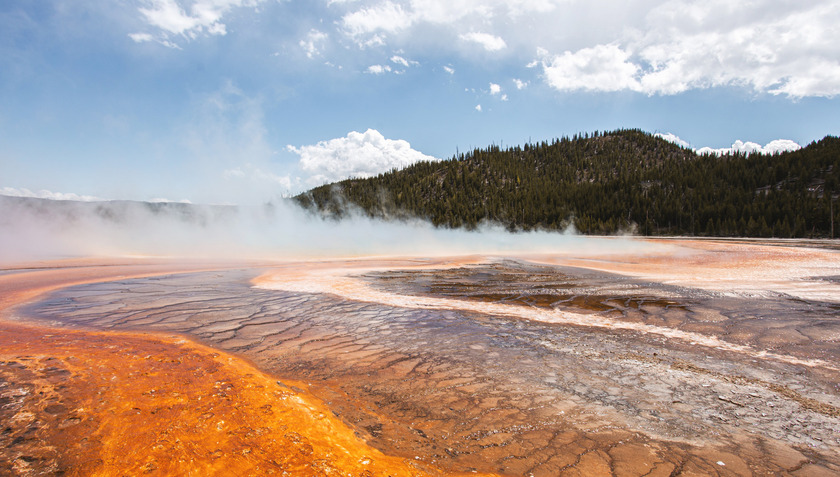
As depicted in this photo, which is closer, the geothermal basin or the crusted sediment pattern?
the geothermal basin

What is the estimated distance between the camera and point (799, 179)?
2628 inches

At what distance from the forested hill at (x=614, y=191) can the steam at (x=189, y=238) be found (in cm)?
2605

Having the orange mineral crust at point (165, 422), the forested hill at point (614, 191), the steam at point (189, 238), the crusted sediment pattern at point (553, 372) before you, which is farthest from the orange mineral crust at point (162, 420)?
the forested hill at point (614, 191)

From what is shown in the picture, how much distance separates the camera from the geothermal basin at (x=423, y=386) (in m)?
3.32

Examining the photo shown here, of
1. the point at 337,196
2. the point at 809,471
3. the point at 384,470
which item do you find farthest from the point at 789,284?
the point at 337,196

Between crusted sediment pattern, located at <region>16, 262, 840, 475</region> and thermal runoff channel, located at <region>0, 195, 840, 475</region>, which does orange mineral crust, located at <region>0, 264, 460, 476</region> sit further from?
crusted sediment pattern, located at <region>16, 262, 840, 475</region>

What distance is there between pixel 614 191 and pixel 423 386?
94.9 m

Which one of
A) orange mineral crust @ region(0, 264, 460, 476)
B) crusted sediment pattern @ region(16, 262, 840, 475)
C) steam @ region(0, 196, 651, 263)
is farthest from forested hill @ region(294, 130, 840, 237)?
orange mineral crust @ region(0, 264, 460, 476)

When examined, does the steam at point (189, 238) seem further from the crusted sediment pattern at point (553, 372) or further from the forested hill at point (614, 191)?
the forested hill at point (614, 191)

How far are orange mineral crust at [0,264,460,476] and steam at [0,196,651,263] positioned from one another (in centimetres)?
2384

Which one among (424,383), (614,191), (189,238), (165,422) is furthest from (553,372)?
(614,191)

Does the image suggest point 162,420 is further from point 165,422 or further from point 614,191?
point 614,191

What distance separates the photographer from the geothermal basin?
131 inches

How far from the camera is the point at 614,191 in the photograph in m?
87.6
